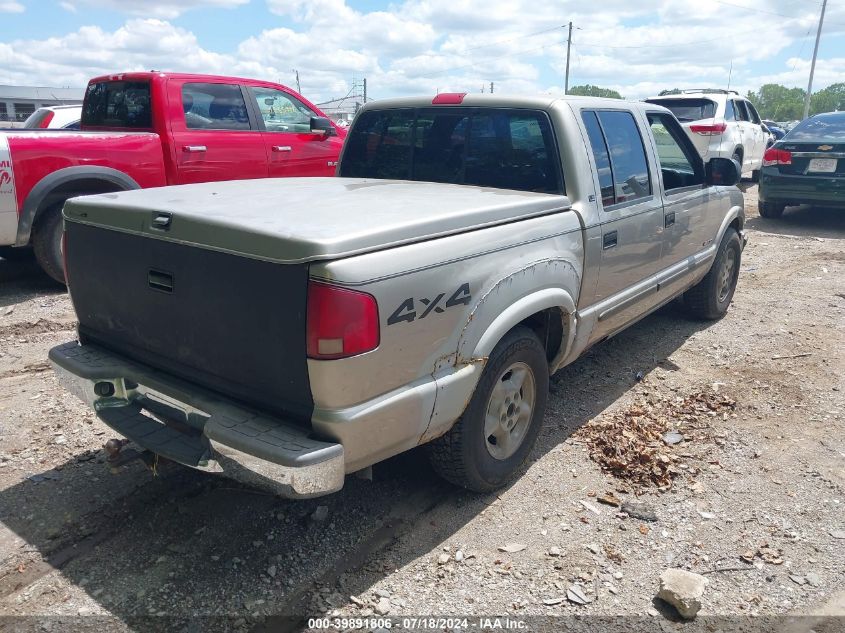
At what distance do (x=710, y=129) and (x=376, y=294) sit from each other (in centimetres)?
1157

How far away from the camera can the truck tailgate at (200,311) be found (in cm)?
240

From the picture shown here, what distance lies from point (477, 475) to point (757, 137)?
13.6 meters

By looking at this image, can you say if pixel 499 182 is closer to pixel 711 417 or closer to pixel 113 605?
pixel 711 417

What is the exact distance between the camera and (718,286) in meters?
5.95

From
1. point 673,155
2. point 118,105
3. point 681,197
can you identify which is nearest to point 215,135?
point 118,105

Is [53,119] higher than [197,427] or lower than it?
higher

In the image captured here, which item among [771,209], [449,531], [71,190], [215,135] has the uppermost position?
[215,135]

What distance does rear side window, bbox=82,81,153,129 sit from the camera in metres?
6.97

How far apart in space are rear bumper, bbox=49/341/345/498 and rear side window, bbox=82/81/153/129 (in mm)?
4507

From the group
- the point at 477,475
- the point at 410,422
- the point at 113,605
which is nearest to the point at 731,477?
the point at 477,475

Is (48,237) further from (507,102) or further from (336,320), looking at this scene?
(336,320)

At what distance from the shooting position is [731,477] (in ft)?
11.7

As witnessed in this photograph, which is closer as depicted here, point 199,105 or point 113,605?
point 113,605

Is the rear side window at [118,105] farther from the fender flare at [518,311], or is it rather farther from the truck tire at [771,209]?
the truck tire at [771,209]
